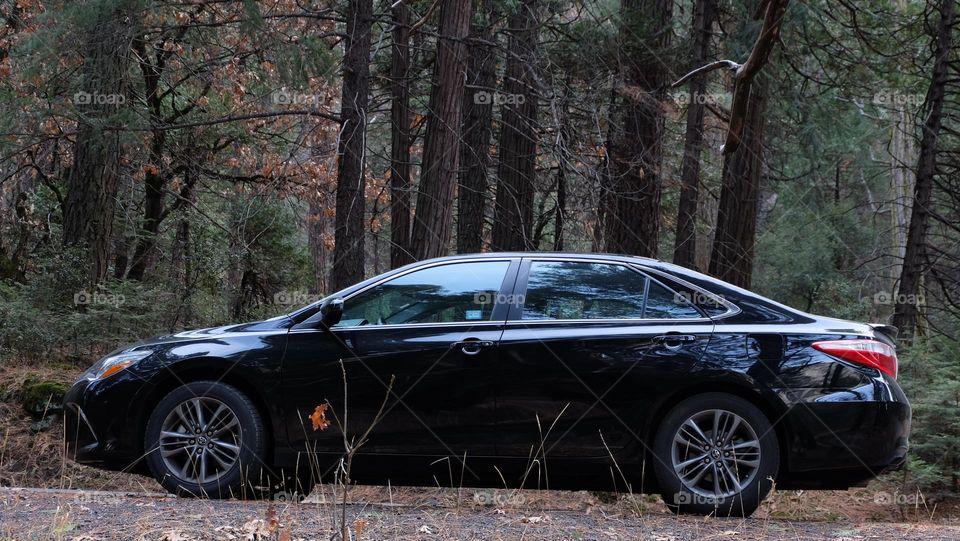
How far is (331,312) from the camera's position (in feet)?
20.2

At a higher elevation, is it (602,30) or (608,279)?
(602,30)

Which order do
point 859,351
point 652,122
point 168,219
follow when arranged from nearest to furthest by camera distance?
point 859,351
point 652,122
point 168,219

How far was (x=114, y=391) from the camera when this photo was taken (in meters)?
6.38

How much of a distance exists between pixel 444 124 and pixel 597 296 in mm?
5928

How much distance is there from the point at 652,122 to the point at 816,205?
54.3 ft

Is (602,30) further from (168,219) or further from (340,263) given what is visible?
(168,219)

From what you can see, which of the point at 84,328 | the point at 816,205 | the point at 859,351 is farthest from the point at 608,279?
the point at 816,205

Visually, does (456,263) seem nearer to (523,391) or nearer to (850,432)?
(523,391)

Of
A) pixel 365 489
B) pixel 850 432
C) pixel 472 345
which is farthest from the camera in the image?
pixel 365 489

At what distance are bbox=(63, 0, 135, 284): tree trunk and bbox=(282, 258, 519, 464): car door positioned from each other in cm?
680

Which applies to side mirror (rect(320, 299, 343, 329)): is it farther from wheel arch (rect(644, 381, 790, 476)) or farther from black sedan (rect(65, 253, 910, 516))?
wheel arch (rect(644, 381, 790, 476))
